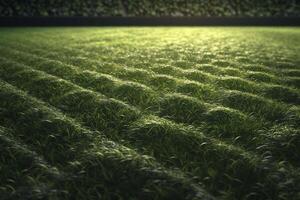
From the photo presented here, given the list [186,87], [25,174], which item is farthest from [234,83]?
[25,174]

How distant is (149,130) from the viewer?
3.81m

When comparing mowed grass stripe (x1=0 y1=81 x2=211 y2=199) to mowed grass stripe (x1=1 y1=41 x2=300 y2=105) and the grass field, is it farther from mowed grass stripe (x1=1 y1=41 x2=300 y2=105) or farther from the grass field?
mowed grass stripe (x1=1 y1=41 x2=300 y2=105)

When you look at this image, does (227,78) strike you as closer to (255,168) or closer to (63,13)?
(255,168)

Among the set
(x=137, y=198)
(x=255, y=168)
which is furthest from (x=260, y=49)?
(x=137, y=198)

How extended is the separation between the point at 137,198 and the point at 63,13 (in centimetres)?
1720

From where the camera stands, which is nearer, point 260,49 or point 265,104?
point 265,104

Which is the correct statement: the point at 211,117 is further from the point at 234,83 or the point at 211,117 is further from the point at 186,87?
the point at 234,83

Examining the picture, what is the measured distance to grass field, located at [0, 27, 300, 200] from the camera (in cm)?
281

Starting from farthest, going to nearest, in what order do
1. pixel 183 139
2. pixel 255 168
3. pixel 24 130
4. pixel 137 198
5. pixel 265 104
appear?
pixel 265 104 → pixel 24 130 → pixel 183 139 → pixel 255 168 → pixel 137 198

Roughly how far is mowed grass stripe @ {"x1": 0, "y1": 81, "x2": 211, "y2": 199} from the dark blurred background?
50.4 feet

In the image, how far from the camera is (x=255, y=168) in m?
3.03

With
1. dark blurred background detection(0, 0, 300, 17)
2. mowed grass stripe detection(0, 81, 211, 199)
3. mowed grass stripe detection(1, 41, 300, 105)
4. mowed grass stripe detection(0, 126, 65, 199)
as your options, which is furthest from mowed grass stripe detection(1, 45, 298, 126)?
dark blurred background detection(0, 0, 300, 17)

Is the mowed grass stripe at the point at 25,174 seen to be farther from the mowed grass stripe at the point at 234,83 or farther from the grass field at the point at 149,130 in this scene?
the mowed grass stripe at the point at 234,83

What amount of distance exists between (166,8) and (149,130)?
16.9 metres
